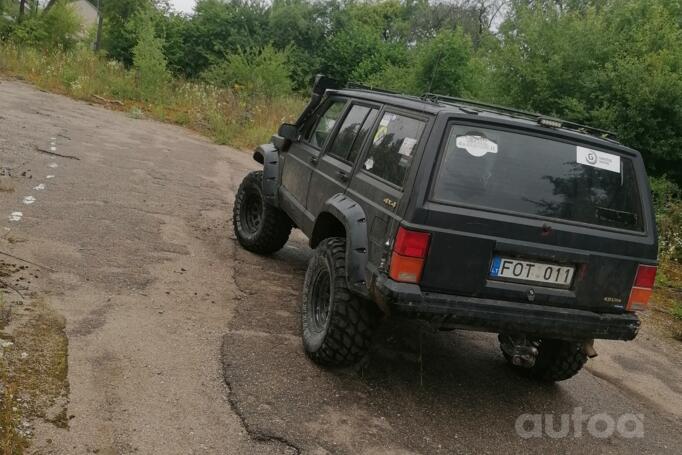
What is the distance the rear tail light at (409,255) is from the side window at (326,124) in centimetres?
190

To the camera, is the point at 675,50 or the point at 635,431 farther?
the point at 675,50

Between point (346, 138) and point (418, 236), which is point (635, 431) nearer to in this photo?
point (418, 236)

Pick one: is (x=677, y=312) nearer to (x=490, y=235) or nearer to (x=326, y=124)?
(x=326, y=124)

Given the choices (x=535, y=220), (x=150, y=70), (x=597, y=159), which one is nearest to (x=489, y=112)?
(x=597, y=159)

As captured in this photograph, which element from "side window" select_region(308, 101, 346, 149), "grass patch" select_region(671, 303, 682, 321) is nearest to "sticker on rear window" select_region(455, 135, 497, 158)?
"side window" select_region(308, 101, 346, 149)

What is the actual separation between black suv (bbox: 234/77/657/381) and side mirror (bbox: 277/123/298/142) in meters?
1.53

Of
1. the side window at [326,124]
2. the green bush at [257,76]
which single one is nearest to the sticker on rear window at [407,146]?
the side window at [326,124]

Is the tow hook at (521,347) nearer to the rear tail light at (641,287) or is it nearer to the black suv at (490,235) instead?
the black suv at (490,235)

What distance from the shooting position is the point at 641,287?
3799 mm

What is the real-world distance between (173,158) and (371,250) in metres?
8.15

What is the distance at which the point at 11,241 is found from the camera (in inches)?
212

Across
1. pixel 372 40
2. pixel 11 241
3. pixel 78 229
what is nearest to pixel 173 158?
pixel 78 229

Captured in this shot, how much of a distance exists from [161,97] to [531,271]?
16.3 metres

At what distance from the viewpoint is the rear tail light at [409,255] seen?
11.1ft
